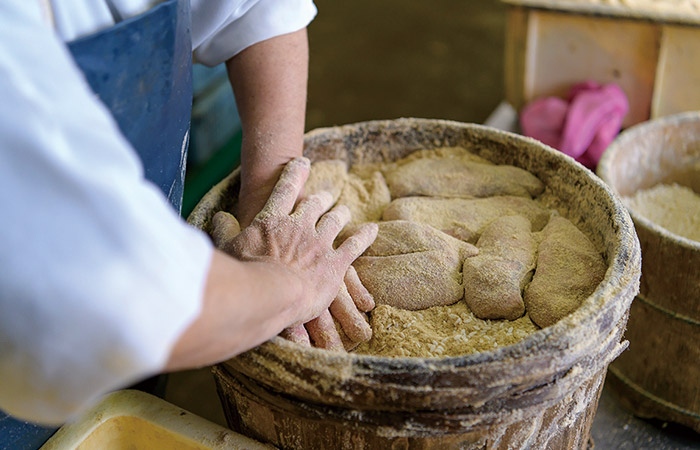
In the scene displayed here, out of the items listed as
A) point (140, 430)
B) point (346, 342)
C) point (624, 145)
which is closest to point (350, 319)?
point (346, 342)

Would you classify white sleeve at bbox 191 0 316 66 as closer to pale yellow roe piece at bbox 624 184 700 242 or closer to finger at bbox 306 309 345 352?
finger at bbox 306 309 345 352

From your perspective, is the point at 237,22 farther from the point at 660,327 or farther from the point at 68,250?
the point at 660,327

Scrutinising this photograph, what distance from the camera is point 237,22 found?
1.08 metres

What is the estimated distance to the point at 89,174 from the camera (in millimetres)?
535

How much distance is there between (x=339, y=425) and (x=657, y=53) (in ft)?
5.45

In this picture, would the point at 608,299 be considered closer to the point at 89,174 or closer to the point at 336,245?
the point at 336,245

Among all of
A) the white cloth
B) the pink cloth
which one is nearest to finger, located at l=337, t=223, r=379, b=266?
the white cloth

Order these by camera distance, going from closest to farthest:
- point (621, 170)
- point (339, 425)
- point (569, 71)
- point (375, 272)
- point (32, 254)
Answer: point (32, 254) < point (339, 425) < point (375, 272) < point (621, 170) < point (569, 71)

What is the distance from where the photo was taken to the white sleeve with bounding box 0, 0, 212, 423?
0.53 metres

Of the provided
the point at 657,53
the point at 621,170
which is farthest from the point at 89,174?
the point at 657,53

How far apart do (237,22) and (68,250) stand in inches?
26.3

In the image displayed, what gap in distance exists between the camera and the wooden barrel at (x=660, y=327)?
1227mm

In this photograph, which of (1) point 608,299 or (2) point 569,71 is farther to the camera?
(2) point 569,71

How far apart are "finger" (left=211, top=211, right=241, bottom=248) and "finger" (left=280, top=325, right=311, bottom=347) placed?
7.5 inches
